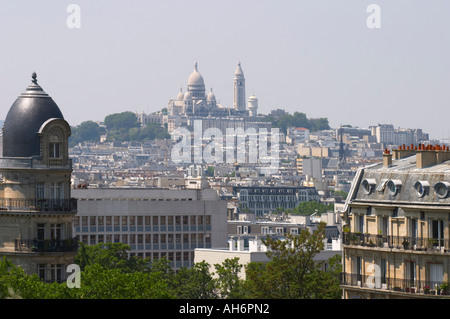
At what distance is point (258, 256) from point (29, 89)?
3060 centimetres

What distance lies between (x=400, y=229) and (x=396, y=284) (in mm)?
1691

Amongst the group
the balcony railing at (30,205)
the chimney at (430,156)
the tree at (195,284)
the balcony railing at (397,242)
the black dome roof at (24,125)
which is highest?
the black dome roof at (24,125)

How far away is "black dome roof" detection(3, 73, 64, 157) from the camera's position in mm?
41375

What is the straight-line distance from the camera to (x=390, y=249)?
40531mm

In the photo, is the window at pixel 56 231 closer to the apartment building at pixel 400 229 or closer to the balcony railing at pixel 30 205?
the balcony railing at pixel 30 205

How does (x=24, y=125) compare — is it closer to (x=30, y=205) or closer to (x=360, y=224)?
(x=30, y=205)

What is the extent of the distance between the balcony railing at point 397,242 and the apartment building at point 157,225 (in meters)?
43.3

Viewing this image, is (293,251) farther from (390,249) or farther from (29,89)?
(29,89)

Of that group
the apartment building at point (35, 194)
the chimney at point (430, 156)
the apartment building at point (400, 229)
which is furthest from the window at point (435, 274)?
the apartment building at point (35, 194)

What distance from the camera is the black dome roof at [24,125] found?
136 ft

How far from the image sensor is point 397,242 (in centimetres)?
4059

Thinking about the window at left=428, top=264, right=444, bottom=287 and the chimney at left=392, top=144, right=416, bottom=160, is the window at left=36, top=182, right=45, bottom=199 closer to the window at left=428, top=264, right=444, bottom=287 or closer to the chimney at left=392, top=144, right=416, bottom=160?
the window at left=428, top=264, right=444, bottom=287

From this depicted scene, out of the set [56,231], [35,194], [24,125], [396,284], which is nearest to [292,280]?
[396,284]
